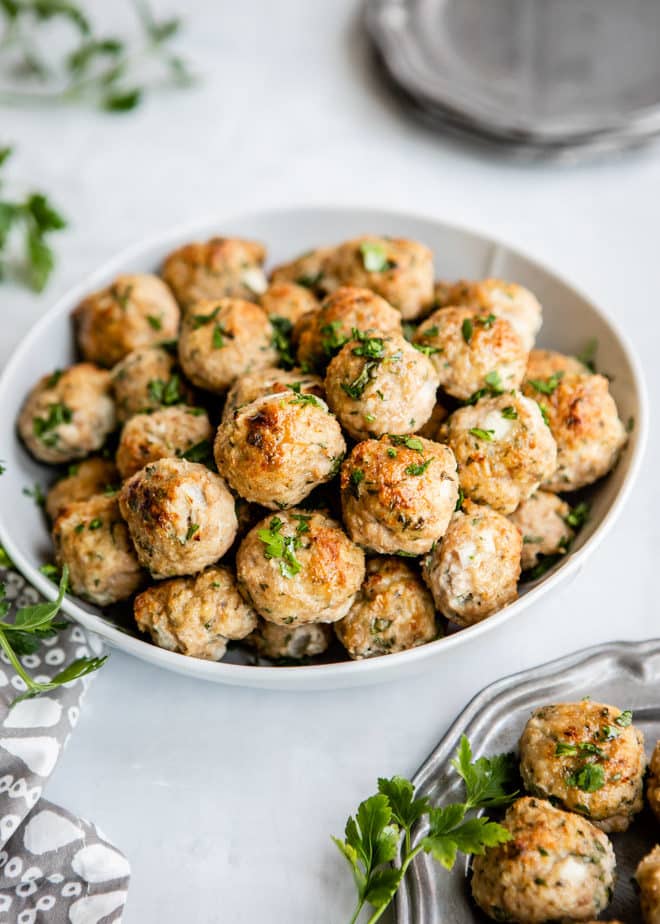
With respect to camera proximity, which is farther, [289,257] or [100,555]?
[289,257]

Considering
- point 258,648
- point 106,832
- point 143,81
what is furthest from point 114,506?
point 143,81

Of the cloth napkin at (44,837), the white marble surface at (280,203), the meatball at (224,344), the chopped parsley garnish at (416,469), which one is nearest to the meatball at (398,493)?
the chopped parsley garnish at (416,469)

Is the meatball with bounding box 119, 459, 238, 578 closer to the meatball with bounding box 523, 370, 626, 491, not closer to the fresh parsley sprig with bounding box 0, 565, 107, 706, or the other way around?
the fresh parsley sprig with bounding box 0, 565, 107, 706

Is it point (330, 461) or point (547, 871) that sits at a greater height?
point (330, 461)

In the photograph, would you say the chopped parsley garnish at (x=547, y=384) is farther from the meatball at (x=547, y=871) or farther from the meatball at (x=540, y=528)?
the meatball at (x=547, y=871)

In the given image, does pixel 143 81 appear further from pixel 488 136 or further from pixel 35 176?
pixel 488 136

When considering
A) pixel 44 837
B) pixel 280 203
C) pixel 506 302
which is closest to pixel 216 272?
pixel 280 203

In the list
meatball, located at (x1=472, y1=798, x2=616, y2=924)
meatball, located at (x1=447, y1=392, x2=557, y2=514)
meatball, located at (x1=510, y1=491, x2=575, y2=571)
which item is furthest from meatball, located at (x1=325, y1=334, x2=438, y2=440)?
meatball, located at (x1=472, y1=798, x2=616, y2=924)

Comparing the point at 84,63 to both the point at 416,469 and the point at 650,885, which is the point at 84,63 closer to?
the point at 416,469
